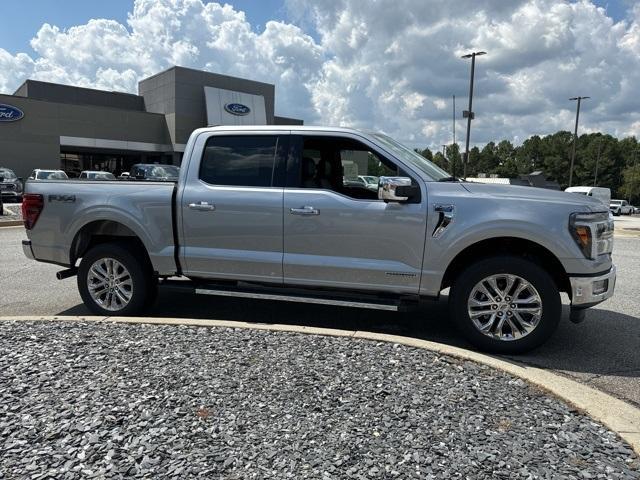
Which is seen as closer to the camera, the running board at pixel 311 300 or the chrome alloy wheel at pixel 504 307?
the chrome alloy wheel at pixel 504 307

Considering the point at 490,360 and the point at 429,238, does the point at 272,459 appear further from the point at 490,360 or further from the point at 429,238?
the point at 429,238

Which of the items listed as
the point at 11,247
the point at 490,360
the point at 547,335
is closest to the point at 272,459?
the point at 490,360

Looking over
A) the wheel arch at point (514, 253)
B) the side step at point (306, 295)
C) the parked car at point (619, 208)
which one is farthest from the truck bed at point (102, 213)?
the parked car at point (619, 208)

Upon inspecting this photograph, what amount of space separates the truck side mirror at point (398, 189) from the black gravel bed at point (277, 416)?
1.32 meters

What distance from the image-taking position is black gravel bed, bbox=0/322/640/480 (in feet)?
8.11

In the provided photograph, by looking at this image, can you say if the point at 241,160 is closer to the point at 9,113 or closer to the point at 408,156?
the point at 408,156

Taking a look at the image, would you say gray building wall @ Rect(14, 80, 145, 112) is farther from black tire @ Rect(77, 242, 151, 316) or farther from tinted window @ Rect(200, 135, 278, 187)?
tinted window @ Rect(200, 135, 278, 187)

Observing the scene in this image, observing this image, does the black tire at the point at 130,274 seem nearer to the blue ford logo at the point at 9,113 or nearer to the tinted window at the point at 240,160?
the tinted window at the point at 240,160

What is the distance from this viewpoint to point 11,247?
11242mm

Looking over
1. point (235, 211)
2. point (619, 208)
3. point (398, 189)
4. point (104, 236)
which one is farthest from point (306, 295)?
point (619, 208)

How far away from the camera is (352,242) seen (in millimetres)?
4754

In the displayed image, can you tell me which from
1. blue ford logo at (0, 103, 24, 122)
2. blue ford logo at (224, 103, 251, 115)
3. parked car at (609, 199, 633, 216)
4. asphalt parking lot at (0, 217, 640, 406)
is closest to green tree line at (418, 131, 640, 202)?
parked car at (609, 199, 633, 216)

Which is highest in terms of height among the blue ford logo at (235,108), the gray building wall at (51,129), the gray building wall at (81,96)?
the gray building wall at (81,96)

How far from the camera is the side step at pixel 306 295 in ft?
15.4
